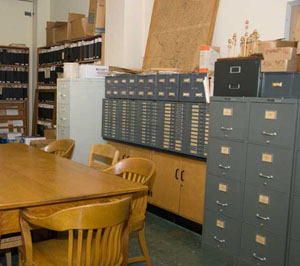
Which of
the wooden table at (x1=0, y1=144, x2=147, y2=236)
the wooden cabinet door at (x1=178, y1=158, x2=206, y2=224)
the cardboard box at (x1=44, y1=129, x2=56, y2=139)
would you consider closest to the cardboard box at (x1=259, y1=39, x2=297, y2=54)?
the wooden cabinet door at (x1=178, y1=158, x2=206, y2=224)

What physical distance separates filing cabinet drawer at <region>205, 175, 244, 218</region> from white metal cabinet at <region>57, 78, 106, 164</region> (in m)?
2.05

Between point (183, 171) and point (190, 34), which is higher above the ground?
point (190, 34)

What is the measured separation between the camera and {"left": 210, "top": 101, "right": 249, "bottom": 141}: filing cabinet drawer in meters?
2.80

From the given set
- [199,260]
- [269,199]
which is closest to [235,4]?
[269,199]

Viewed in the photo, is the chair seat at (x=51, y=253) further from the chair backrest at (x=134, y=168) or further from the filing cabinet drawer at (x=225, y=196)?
the filing cabinet drawer at (x=225, y=196)

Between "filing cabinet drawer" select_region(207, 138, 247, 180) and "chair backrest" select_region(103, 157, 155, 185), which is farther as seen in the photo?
"filing cabinet drawer" select_region(207, 138, 247, 180)

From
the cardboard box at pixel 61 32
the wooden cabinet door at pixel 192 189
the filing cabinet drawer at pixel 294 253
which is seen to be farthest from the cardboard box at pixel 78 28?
the filing cabinet drawer at pixel 294 253

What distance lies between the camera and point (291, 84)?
261 cm

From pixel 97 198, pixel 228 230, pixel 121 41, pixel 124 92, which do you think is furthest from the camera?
pixel 121 41

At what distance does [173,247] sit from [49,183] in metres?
1.48

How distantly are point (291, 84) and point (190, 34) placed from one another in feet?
5.99

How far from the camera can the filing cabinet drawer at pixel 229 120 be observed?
2801 millimetres

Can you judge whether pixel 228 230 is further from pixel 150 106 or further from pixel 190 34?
pixel 190 34

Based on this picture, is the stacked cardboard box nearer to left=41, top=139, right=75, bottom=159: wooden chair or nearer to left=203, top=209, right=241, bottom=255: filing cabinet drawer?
left=203, top=209, right=241, bottom=255: filing cabinet drawer
